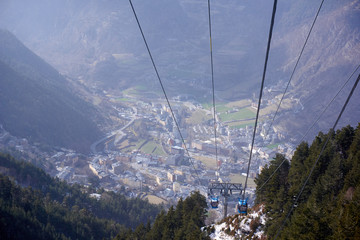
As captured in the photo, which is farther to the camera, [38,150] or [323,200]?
[38,150]

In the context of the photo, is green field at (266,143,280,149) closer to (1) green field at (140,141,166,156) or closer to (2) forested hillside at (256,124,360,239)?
(1) green field at (140,141,166,156)

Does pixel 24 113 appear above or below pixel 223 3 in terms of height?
below

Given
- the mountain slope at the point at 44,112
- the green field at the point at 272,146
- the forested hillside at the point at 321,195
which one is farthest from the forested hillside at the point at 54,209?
the green field at the point at 272,146

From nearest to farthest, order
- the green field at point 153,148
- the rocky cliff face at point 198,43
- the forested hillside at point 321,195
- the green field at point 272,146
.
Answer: the forested hillside at point 321,195, the green field at point 272,146, the green field at point 153,148, the rocky cliff face at point 198,43

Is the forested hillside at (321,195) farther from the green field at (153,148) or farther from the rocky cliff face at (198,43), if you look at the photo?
the rocky cliff face at (198,43)

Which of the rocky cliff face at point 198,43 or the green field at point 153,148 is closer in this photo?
the green field at point 153,148

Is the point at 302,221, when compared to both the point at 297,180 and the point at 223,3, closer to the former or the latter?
the point at 297,180

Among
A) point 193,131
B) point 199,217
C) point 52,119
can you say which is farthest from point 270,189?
point 52,119
